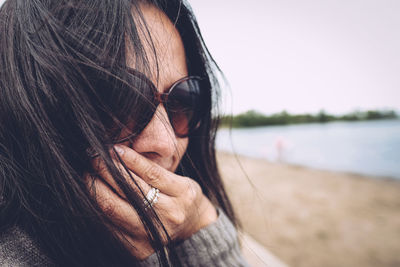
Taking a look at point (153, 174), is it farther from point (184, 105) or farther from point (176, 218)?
point (184, 105)

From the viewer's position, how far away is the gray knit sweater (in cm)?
64

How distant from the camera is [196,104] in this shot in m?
1.19

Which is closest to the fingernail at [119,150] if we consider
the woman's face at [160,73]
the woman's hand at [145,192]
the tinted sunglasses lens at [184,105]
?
the woman's hand at [145,192]

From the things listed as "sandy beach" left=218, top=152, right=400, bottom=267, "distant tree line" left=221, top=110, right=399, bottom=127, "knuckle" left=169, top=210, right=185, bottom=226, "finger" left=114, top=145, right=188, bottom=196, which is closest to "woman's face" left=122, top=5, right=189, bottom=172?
"finger" left=114, top=145, right=188, bottom=196

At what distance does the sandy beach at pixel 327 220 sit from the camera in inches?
103

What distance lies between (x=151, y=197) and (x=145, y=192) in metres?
0.04

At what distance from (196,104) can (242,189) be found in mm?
5379

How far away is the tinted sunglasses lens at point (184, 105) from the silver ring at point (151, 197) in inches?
15.6

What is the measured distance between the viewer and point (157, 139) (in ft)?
2.86

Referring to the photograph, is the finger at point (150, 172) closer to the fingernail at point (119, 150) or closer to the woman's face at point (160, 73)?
the fingernail at point (119, 150)

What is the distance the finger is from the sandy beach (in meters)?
0.69

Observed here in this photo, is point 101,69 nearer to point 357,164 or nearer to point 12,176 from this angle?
point 12,176

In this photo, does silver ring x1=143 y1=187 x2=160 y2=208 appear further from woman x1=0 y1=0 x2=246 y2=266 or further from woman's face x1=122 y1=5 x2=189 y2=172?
woman's face x1=122 y1=5 x2=189 y2=172

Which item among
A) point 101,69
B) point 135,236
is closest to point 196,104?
point 101,69
